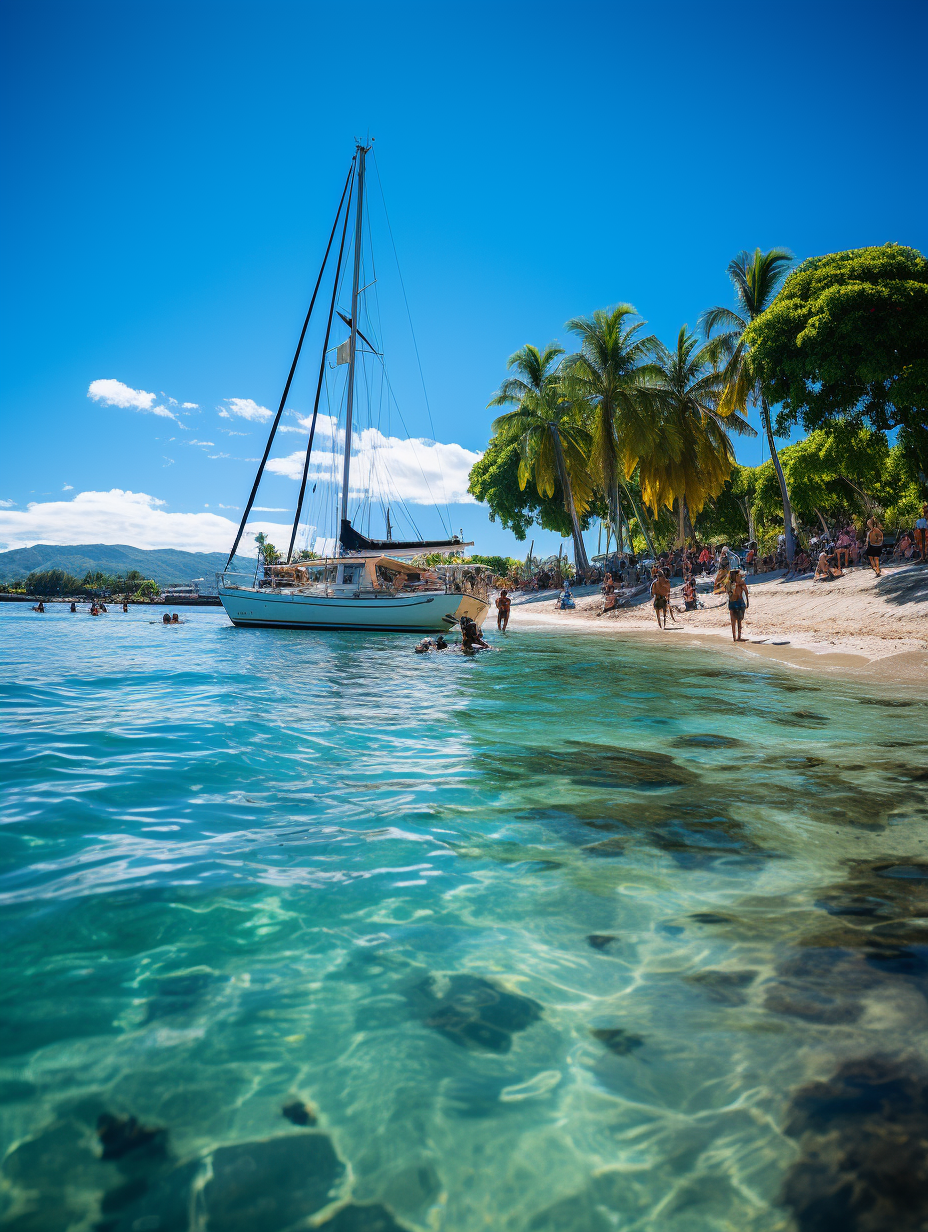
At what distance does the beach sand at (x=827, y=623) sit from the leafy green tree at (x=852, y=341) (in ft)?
16.7

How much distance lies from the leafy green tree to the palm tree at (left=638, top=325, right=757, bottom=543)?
1019cm

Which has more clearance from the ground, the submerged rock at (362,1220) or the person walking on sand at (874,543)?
the person walking on sand at (874,543)

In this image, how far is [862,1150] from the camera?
1754mm

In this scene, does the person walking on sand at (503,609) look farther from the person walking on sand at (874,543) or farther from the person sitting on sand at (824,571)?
the person walking on sand at (874,543)

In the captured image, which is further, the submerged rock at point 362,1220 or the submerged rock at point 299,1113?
the submerged rock at point 299,1113

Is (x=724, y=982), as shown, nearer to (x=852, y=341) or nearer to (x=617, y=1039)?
(x=617, y=1039)

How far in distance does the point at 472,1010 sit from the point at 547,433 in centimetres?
3639

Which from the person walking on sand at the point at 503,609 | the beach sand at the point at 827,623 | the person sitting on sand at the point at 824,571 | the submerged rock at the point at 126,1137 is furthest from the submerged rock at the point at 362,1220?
the person walking on sand at the point at 503,609

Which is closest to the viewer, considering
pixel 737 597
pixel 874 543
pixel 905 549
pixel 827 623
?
pixel 737 597

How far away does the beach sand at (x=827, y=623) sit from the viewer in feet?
43.7

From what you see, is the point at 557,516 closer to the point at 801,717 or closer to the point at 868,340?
the point at 868,340

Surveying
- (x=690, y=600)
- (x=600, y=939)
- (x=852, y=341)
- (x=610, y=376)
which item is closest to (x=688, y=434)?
(x=610, y=376)

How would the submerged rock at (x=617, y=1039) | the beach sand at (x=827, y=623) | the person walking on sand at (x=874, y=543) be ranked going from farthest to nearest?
1. the person walking on sand at (x=874, y=543)
2. the beach sand at (x=827, y=623)
3. the submerged rock at (x=617, y=1039)

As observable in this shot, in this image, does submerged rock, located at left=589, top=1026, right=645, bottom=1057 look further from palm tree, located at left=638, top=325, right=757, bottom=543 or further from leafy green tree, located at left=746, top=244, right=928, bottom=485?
palm tree, located at left=638, top=325, right=757, bottom=543
